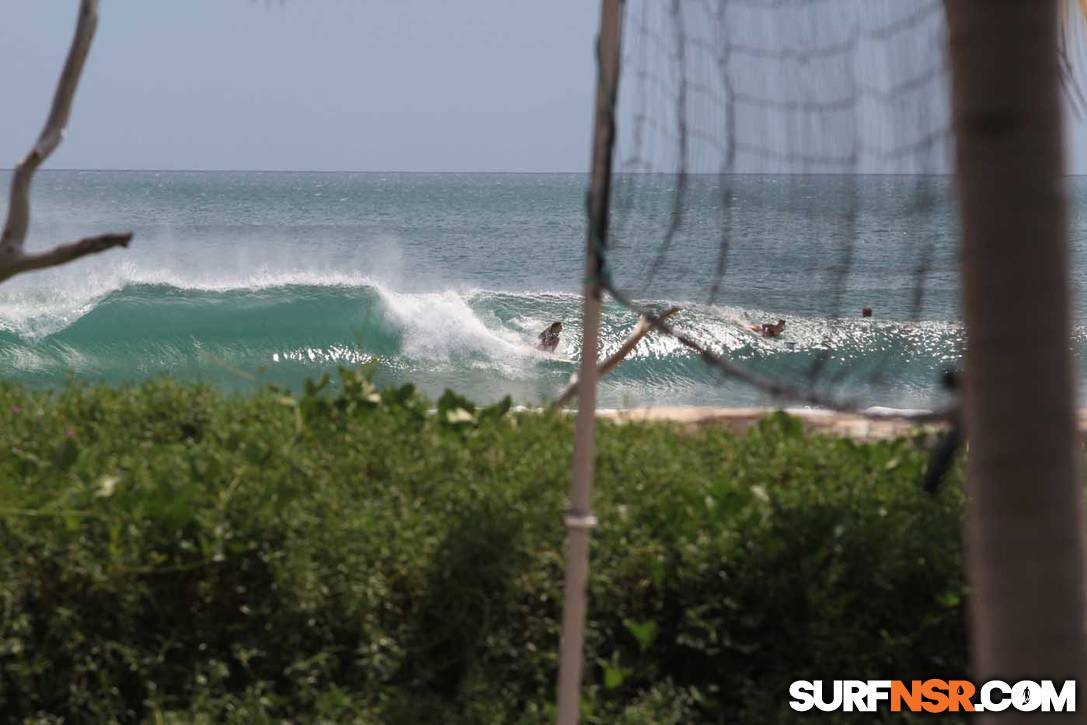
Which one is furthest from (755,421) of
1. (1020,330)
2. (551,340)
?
(551,340)

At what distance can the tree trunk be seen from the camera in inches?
43.8

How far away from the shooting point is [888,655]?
2840 millimetres

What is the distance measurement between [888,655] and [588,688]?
694 millimetres

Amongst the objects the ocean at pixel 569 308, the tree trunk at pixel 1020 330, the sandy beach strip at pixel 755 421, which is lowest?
the tree trunk at pixel 1020 330

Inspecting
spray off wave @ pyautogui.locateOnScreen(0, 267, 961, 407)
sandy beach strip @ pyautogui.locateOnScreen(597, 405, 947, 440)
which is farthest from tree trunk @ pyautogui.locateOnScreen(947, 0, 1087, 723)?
spray off wave @ pyautogui.locateOnScreen(0, 267, 961, 407)

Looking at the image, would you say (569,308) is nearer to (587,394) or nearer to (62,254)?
(62,254)

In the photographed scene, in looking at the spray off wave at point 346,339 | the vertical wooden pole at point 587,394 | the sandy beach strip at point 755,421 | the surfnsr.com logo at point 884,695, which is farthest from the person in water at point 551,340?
the vertical wooden pole at point 587,394

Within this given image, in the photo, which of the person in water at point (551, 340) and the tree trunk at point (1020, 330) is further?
the person in water at point (551, 340)

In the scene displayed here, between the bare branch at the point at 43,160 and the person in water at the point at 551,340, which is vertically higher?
the person in water at the point at 551,340

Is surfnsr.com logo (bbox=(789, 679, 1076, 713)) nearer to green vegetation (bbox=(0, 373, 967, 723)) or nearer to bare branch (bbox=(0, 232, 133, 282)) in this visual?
green vegetation (bbox=(0, 373, 967, 723))

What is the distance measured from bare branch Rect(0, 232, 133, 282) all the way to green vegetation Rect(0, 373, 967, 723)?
50 cm

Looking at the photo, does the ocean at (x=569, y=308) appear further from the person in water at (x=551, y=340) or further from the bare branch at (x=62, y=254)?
the bare branch at (x=62, y=254)

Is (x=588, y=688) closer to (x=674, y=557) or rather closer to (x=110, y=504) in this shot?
(x=674, y=557)

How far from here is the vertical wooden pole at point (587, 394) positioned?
2.27 meters
